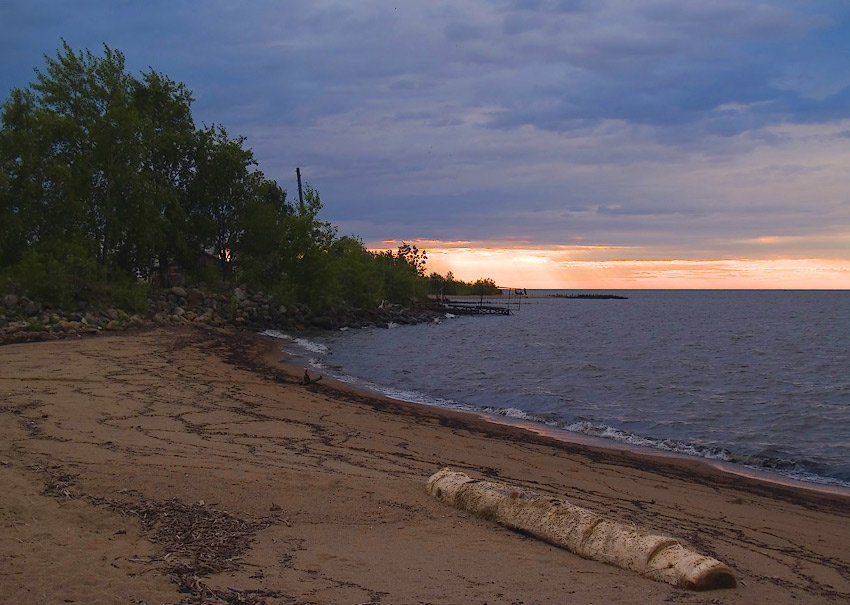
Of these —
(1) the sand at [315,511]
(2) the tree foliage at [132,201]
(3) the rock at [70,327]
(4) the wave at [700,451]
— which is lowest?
(4) the wave at [700,451]

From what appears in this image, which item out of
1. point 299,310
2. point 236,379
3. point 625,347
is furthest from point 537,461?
point 299,310

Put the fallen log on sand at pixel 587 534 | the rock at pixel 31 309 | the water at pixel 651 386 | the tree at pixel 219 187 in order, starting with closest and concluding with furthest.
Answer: the fallen log on sand at pixel 587 534
the water at pixel 651 386
the rock at pixel 31 309
the tree at pixel 219 187

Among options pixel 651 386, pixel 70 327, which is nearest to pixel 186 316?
pixel 70 327

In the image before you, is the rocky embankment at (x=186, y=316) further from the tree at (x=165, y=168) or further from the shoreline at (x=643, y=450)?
the shoreline at (x=643, y=450)

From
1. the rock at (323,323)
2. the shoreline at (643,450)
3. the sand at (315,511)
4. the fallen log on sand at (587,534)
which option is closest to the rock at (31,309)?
the sand at (315,511)

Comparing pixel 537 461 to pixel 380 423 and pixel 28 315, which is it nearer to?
pixel 380 423

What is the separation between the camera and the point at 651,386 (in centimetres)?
2473

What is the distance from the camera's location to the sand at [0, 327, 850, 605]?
5039 millimetres

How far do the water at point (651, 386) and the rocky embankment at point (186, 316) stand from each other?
6339 mm

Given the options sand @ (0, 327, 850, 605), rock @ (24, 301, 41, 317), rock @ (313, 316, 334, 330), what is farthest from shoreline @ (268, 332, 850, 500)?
rock @ (313, 316, 334, 330)

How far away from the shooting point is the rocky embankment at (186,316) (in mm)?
24797

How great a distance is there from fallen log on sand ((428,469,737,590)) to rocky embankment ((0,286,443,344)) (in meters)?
20.2

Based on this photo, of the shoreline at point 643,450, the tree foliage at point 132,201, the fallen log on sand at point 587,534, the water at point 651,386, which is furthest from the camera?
the tree foliage at point 132,201

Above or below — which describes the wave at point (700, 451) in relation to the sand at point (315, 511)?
below
